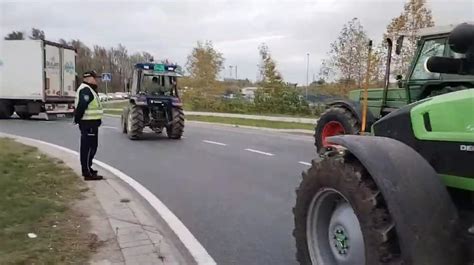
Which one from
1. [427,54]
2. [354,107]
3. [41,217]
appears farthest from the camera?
[354,107]

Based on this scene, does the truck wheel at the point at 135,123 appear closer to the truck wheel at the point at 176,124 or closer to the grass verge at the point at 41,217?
the truck wheel at the point at 176,124

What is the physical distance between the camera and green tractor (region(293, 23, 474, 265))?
10.1 ft

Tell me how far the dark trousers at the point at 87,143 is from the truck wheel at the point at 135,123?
7.70 metres

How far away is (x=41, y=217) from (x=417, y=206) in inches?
185

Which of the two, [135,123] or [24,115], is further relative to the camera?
[24,115]

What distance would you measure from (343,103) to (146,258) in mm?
7313

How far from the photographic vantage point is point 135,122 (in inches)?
682

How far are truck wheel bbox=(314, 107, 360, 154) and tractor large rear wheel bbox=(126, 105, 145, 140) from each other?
723 cm

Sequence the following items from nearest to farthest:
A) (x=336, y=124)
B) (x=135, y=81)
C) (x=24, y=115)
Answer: (x=336, y=124)
(x=135, y=81)
(x=24, y=115)

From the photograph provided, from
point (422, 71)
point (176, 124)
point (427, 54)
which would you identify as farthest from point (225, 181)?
point (176, 124)

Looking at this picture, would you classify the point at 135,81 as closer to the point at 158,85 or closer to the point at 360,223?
the point at 158,85

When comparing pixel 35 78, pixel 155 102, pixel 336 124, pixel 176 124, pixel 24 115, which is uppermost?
pixel 35 78

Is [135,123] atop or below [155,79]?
below

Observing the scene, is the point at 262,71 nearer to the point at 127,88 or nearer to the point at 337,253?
the point at 127,88
